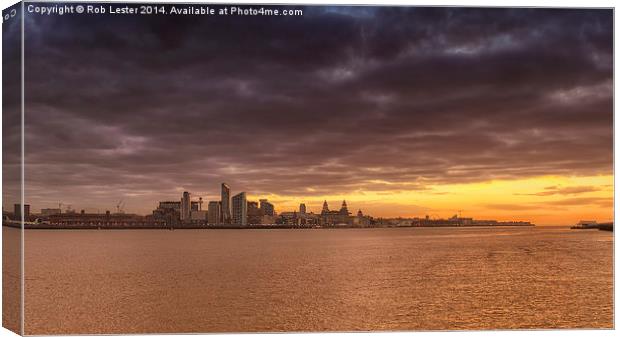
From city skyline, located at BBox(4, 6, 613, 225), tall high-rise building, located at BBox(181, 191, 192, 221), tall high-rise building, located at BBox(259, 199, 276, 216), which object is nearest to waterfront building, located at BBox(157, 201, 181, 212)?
tall high-rise building, located at BBox(181, 191, 192, 221)

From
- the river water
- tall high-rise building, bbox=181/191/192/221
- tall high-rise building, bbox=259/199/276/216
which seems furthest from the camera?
tall high-rise building, bbox=181/191/192/221

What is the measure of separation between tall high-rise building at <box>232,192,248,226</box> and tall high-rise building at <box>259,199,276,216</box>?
3.65 feet

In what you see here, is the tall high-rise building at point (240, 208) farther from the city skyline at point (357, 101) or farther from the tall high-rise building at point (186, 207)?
the city skyline at point (357, 101)

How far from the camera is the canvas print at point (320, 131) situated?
12.0 meters

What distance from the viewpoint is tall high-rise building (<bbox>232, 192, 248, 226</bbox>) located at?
36938 millimetres

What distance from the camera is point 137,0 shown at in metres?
10.9

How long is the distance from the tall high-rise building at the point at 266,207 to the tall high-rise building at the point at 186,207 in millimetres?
4593

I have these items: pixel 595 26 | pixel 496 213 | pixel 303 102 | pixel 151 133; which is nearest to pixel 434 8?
pixel 595 26

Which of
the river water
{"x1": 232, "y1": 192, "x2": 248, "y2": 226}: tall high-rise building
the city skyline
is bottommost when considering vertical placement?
the river water

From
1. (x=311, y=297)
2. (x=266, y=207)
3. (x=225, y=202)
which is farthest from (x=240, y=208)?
(x=311, y=297)

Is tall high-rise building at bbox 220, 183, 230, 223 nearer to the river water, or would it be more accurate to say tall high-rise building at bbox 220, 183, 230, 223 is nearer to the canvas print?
the river water

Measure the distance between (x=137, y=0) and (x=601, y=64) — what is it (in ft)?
25.0

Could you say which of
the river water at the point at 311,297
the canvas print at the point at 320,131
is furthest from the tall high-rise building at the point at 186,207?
the canvas print at the point at 320,131

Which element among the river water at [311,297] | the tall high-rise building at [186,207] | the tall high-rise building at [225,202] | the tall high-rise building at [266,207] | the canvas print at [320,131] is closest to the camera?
the canvas print at [320,131]
